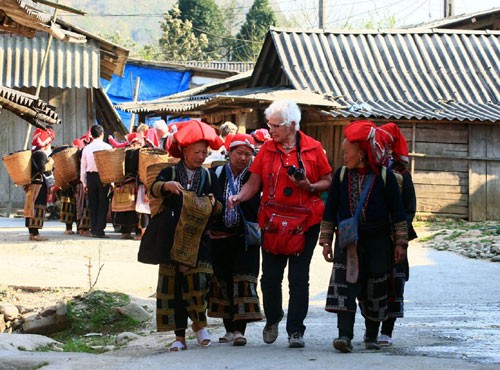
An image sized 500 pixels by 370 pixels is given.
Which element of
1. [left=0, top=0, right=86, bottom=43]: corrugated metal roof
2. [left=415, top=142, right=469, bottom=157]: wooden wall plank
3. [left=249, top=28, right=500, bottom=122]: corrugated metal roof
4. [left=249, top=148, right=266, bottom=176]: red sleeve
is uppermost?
[left=249, top=28, right=500, bottom=122]: corrugated metal roof

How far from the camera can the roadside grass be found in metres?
9.91

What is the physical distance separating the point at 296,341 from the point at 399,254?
100cm

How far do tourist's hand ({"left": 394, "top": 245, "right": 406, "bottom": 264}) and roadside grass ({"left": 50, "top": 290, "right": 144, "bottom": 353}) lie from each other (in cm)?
310

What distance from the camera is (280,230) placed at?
772 centimetres

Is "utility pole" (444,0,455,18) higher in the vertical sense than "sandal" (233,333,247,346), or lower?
higher

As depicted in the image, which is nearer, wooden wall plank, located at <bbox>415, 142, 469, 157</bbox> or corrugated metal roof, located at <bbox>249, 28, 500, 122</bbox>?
wooden wall plank, located at <bbox>415, 142, 469, 157</bbox>

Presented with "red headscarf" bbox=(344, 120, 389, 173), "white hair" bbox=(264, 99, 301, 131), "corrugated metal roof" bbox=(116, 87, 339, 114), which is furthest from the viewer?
"corrugated metal roof" bbox=(116, 87, 339, 114)

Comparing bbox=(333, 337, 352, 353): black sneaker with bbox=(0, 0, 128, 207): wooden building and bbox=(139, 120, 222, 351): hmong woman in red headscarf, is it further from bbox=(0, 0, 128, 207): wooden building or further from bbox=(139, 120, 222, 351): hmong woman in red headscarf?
bbox=(0, 0, 128, 207): wooden building

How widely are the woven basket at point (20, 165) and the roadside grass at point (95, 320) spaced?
5902 millimetres

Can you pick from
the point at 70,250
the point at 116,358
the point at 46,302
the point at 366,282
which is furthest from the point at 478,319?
the point at 70,250

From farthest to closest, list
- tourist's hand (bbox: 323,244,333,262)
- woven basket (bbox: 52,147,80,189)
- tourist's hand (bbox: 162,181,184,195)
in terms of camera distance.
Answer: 1. woven basket (bbox: 52,147,80,189)
2. tourist's hand (bbox: 162,181,184,195)
3. tourist's hand (bbox: 323,244,333,262)

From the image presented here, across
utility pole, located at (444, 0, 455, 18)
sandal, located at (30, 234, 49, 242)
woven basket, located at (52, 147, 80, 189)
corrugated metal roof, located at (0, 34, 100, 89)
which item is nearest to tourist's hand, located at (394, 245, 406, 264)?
sandal, located at (30, 234, 49, 242)

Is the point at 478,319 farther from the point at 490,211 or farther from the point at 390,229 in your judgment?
the point at 490,211

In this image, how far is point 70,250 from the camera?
15.1 m
